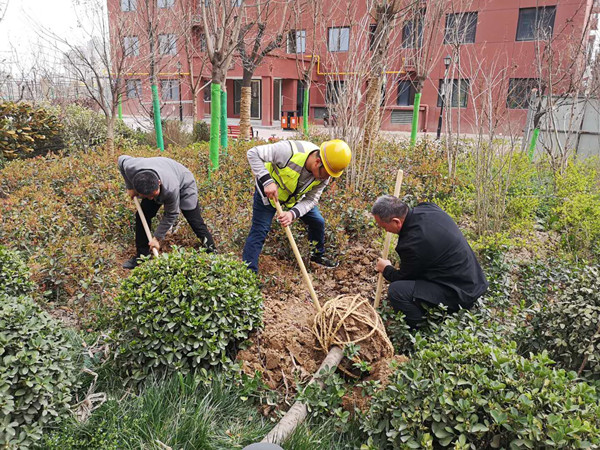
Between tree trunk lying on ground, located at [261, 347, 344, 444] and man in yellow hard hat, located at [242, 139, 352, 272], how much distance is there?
51.3 inches

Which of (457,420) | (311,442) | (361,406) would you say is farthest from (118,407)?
(457,420)

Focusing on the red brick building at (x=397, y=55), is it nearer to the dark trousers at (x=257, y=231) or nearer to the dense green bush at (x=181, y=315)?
the dark trousers at (x=257, y=231)

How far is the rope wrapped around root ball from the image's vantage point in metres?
2.92

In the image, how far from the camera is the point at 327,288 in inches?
172

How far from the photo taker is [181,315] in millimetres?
2791

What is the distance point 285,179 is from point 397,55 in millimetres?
6059

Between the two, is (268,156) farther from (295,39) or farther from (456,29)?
(295,39)

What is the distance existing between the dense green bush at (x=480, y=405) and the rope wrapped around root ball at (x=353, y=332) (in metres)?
0.50

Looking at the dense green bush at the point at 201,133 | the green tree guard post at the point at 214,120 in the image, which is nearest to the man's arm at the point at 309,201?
the green tree guard post at the point at 214,120

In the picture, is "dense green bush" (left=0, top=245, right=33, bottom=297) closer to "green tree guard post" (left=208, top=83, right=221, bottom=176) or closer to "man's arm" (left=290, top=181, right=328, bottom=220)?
"man's arm" (left=290, top=181, right=328, bottom=220)

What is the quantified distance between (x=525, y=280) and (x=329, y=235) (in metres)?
2.00

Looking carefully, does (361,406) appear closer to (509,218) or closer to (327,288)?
(327,288)

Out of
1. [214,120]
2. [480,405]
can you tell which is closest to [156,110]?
[214,120]

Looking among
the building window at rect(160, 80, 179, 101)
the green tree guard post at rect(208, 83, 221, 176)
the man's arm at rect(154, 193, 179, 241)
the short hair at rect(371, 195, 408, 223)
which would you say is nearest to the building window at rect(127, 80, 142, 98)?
the building window at rect(160, 80, 179, 101)
